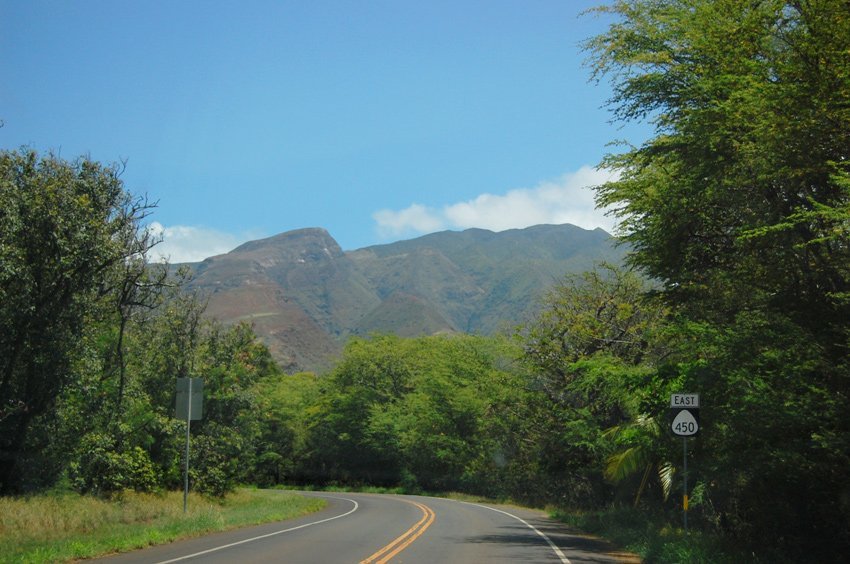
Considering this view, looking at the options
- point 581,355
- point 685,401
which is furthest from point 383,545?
point 581,355

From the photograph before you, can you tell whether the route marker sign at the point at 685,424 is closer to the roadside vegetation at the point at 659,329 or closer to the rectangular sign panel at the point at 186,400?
the roadside vegetation at the point at 659,329

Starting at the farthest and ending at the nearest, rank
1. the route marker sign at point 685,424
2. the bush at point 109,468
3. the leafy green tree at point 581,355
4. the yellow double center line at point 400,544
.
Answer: the leafy green tree at point 581,355, the bush at point 109,468, the route marker sign at point 685,424, the yellow double center line at point 400,544

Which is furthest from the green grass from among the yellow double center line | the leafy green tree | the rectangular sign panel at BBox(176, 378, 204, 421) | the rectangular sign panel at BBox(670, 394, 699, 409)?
the rectangular sign panel at BBox(176, 378, 204, 421)

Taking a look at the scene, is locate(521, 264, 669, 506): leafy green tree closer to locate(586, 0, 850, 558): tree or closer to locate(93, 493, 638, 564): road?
locate(93, 493, 638, 564): road

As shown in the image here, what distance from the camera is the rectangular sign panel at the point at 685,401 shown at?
1427cm

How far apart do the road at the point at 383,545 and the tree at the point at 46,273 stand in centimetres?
686

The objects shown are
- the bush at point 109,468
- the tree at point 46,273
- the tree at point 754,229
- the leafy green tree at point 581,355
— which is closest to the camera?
the tree at point 754,229

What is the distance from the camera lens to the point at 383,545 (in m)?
16.5

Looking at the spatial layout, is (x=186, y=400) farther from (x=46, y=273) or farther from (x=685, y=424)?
(x=685, y=424)

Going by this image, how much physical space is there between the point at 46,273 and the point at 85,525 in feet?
22.4

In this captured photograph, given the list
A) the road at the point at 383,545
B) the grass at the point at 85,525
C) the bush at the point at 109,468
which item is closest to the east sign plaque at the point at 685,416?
the road at the point at 383,545

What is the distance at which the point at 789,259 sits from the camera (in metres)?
13.8

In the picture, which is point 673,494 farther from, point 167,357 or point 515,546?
point 167,357

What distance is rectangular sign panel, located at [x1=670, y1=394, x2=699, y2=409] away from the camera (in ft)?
46.8
